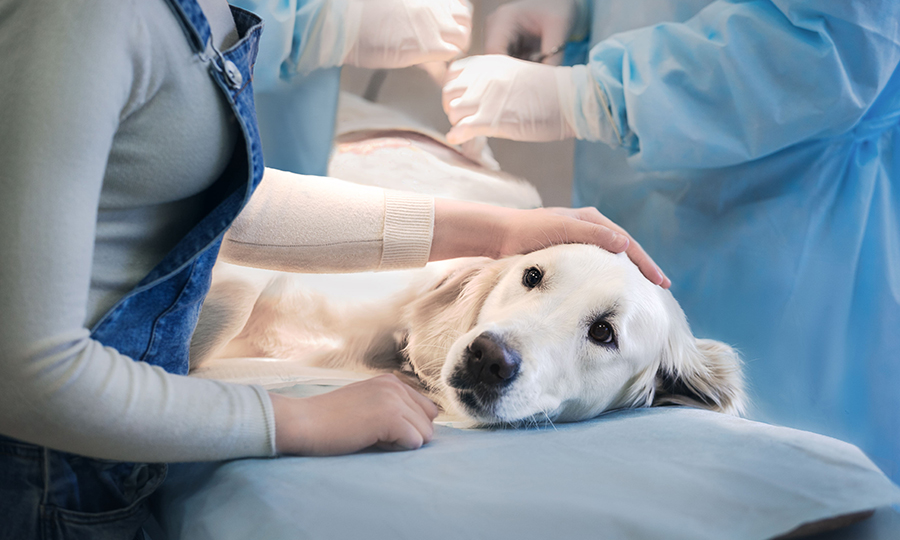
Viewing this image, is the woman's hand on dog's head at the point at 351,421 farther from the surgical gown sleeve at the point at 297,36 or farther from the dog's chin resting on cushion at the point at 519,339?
the surgical gown sleeve at the point at 297,36

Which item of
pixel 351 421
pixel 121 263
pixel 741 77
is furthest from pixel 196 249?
pixel 741 77

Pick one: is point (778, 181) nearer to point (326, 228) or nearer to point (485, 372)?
point (485, 372)

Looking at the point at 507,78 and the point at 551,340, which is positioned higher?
the point at 507,78

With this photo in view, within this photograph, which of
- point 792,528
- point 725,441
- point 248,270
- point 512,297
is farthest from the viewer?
point 248,270

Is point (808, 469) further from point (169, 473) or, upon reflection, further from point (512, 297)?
point (169, 473)

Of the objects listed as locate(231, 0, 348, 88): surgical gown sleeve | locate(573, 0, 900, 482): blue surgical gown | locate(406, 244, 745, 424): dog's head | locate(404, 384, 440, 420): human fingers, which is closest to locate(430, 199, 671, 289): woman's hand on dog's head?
locate(406, 244, 745, 424): dog's head

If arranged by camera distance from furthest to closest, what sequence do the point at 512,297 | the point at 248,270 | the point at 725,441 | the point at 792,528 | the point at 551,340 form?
the point at 248,270
the point at 512,297
the point at 551,340
the point at 725,441
the point at 792,528

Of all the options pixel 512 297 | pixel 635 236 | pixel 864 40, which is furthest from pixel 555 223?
pixel 864 40

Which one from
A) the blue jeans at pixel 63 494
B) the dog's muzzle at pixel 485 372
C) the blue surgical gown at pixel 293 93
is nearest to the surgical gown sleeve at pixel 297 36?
the blue surgical gown at pixel 293 93

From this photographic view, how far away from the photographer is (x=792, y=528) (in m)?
0.41

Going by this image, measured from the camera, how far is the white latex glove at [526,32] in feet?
3.69

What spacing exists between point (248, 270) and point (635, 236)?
73 centimetres

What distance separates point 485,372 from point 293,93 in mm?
760

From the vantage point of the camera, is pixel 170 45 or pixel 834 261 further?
pixel 834 261
